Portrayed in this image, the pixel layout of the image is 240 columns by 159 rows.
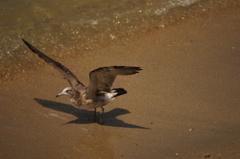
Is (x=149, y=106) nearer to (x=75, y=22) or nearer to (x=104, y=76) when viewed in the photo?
(x=104, y=76)

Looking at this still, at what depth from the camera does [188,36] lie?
918 centimetres

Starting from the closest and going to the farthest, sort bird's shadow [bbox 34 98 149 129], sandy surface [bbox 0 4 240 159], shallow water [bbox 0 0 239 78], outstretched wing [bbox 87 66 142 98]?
sandy surface [bbox 0 4 240 159] → outstretched wing [bbox 87 66 142 98] → bird's shadow [bbox 34 98 149 129] → shallow water [bbox 0 0 239 78]

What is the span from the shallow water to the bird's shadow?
1.45m

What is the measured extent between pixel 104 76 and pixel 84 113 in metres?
1.09

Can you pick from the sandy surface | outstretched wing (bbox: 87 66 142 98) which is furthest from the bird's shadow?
outstretched wing (bbox: 87 66 142 98)

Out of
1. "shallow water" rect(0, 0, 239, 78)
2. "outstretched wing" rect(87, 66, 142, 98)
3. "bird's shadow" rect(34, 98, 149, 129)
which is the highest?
"shallow water" rect(0, 0, 239, 78)

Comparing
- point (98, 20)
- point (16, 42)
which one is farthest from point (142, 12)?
point (16, 42)

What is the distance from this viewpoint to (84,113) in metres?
7.30

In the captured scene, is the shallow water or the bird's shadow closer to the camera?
the bird's shadow

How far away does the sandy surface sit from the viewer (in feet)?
19.4

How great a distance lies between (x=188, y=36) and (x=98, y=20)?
6.71 ft

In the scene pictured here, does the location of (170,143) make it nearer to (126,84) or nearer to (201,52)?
(126,84)

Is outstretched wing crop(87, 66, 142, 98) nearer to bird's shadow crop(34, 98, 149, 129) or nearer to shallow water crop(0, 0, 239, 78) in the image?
bird's shadow crop(34, 98, 149, 129)

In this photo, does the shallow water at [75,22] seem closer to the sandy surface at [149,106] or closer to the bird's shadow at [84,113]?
the sandy surface at [149,106]
